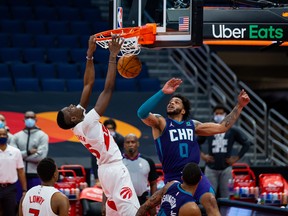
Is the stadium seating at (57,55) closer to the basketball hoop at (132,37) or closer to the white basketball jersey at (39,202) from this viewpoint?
the basketball hoop at (132,37)

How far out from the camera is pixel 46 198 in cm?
836

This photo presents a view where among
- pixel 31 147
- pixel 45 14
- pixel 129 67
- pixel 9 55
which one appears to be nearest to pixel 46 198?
pixel 129 67

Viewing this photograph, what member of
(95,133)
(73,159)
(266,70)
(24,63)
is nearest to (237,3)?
(95,133)

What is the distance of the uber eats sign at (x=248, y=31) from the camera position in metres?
11.2

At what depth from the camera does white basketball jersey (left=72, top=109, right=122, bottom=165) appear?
347 inches

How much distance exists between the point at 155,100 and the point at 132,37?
4.74 feet

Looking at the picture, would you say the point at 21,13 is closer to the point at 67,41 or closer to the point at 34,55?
the point at 67,41

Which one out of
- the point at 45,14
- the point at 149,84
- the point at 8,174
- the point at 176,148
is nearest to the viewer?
the point at 176,148

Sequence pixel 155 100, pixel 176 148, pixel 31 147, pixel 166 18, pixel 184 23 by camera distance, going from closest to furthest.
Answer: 1. pixel 155 100
2. pixel 176 148
3. pixel 184 23
4. pixel 166 18
5. pixel 31 147

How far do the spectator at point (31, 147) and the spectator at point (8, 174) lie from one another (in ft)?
3.33

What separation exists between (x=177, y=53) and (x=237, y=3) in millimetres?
9752

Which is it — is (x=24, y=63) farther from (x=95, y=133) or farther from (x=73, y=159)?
(x=95, y=133)

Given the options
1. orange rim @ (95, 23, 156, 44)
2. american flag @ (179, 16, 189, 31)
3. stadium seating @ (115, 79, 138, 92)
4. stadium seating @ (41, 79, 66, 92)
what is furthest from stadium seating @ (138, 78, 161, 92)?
orange rim @ (95, 23, 156, 44)

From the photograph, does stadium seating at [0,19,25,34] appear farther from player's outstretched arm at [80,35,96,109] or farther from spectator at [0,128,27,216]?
player's outstretched arm at [80,35,96,109]
